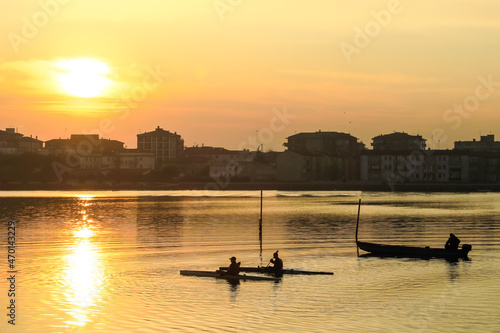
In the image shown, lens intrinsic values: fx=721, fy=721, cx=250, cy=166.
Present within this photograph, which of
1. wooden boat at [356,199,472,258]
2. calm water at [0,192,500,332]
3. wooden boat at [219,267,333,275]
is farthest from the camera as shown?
wooden boat at [356,199,472,258]

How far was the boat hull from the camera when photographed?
182ft

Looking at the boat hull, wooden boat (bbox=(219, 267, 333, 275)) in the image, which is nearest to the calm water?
the boat hull

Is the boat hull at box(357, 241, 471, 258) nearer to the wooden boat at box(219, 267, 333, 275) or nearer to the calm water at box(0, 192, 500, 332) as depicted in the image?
the calm water at box(0, 192, 500, 332)

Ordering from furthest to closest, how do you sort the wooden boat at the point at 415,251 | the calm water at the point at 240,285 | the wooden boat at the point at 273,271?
the wooden boat at the point at 415,251 < the wooden boat at the point at 273,271 < the calm water at the point at 240,285

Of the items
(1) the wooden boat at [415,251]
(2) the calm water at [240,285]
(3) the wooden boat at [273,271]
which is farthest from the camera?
(1) the wooden boat at [415,251]

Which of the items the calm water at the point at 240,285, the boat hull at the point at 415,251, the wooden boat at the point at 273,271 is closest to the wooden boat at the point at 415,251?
the boat hull at the point at 415,251

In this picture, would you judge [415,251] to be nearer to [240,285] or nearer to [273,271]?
[273,271]

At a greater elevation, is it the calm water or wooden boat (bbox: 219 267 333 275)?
wooden boat (bbox: 219 267 333 275)

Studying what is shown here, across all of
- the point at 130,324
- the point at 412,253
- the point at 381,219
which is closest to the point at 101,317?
the point at 130,324

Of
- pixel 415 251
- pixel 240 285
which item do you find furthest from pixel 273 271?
pixel 415 251

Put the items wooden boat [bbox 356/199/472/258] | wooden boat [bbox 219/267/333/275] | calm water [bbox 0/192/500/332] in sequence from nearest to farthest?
calm water [bbox 0/192/500/332]
wooden boat [bbox 219/267/333/275]
wooden boat [bbox 356/199/472/258]

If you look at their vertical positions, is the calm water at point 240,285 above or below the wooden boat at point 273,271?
below

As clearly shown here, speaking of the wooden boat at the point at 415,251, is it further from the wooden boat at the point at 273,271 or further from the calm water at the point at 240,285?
the wooden boat at the point at 273,271

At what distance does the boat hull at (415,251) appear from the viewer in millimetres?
55594
